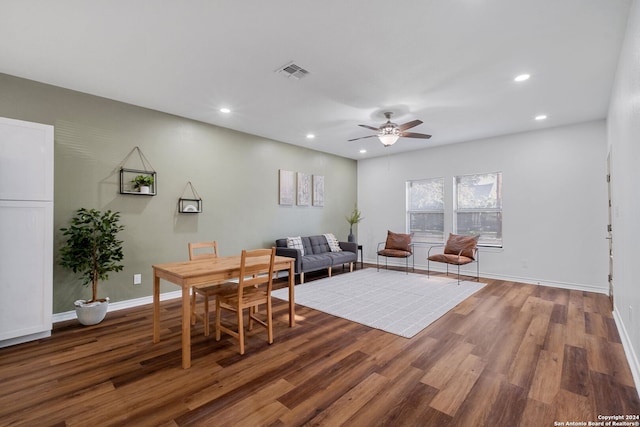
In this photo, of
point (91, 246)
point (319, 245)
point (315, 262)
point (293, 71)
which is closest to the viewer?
point (293, 71)

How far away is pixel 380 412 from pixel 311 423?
1.47 feet

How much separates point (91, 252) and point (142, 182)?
3.65 feet

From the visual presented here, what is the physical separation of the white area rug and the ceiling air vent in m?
2.89

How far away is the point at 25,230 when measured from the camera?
9.43ft

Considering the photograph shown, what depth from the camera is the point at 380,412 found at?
1839 millimetres

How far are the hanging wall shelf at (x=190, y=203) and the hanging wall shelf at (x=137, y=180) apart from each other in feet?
1.46

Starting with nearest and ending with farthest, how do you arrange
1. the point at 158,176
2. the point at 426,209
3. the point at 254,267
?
1. the point at 254,267
2. the point at 158,176
3. the point at 426,209

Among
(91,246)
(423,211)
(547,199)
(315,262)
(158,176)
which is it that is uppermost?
(158,176)

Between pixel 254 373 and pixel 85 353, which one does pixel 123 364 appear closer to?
pixel 85 353

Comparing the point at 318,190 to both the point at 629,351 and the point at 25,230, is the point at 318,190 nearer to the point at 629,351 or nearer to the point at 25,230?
the point at 25,230

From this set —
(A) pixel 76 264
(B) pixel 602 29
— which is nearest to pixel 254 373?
(A) pixel 76 264

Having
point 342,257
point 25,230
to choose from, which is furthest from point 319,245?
point 25,230

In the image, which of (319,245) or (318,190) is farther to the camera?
(318,190)

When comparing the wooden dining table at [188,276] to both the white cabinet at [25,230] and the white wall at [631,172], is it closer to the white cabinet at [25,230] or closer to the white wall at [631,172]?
the white cabinet at [25,230]
